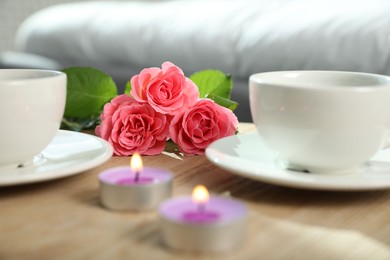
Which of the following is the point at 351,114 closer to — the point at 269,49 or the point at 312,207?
the point at 312,207

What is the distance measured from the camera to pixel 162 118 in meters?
0.85

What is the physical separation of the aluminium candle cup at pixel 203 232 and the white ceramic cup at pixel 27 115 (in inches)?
9.0

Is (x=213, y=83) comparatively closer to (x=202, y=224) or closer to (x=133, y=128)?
(x=133, y=128)

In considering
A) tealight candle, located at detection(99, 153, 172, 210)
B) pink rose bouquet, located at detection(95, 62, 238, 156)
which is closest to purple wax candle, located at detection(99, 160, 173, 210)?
tealight candle, located at detection(99, 153, 172, 210)

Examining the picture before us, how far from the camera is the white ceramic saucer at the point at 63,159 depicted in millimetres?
629

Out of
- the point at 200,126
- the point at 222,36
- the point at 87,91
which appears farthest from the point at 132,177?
the point at 222,36

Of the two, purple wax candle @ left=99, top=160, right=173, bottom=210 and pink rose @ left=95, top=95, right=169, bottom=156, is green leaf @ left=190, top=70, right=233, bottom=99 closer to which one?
pink rose @ left=95, top=95, right=169, bottom=156

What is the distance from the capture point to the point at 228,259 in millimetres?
469

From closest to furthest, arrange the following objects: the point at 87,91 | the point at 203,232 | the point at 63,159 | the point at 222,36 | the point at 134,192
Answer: the point at 203,232 < the point at 134,192 < the point at 63,159 < the point at 87,91 < the point at 222,36

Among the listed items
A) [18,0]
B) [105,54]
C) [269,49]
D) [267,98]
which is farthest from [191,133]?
[18,0]

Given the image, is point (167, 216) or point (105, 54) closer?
point (167, 216)

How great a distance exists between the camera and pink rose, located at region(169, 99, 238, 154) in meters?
0.83

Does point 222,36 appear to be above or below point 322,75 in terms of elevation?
below

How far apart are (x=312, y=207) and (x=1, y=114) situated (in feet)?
1.04
